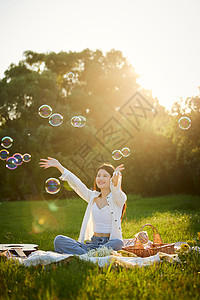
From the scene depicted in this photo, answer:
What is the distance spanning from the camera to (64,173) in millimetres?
5793

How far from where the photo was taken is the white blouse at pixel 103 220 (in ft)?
17.4

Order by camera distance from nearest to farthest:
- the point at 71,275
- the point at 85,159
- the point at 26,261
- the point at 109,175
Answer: the point at 71,275 < the point at 26,261 < the point at 109,175 < the point at 85,159

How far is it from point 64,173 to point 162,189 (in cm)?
1426

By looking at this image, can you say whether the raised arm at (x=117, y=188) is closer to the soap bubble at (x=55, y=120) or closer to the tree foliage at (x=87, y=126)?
the soap bubble at (x=55, y=120)

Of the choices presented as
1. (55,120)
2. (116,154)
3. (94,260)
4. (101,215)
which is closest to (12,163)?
(55,120)

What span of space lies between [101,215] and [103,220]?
3.3 inches

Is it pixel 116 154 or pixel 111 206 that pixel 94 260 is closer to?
pixel 111 206

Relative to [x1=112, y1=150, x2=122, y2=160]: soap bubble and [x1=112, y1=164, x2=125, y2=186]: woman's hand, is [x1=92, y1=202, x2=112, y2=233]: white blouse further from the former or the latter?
[x1=112, y1=150, x2=122, y2=160]: soap bubble

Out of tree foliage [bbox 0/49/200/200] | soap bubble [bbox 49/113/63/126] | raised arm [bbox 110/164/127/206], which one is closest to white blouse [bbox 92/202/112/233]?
raised arm [bbox 110/164/127/206]

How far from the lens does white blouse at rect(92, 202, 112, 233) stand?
17.4ft

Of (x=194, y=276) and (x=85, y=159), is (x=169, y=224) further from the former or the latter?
(x=85, y=159)

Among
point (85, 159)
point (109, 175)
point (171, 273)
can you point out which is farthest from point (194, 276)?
point (85, 159)

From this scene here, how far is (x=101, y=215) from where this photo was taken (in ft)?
17.5

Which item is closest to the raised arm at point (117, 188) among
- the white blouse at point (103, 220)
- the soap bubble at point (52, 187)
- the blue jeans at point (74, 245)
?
the white blouse at point (103, 220)
